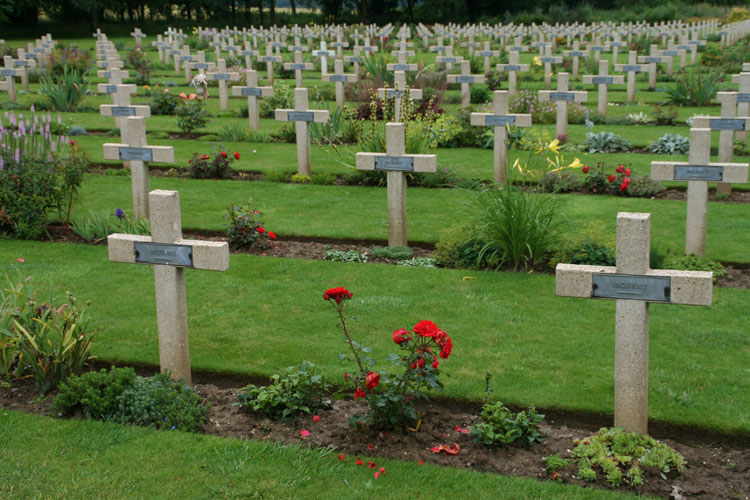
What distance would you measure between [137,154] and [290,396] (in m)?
5.14

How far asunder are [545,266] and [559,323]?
1.51m

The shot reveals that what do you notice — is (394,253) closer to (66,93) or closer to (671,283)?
(671,283)

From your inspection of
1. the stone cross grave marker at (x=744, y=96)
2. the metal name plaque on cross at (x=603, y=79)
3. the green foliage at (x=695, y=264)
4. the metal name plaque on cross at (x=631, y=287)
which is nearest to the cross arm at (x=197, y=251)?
the metal name plaque on cross at (x=631, y=287)

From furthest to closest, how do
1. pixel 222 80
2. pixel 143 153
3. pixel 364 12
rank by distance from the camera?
pixel 364 12
pixel 222 80
pixel 143 153

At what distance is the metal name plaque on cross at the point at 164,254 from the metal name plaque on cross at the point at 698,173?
4.80m

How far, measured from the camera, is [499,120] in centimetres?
1123

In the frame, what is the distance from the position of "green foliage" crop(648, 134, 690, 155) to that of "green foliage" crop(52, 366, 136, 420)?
1138 centimetres

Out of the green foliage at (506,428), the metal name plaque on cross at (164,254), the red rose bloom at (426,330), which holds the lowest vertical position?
the green foliage at (506,428)

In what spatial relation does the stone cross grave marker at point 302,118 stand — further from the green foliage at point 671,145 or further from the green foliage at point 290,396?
the green foliage at point 290,396

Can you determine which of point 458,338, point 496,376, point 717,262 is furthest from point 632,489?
point 717,262

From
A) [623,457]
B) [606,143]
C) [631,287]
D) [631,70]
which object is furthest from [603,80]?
[623,457]

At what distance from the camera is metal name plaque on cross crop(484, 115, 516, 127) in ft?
36.7

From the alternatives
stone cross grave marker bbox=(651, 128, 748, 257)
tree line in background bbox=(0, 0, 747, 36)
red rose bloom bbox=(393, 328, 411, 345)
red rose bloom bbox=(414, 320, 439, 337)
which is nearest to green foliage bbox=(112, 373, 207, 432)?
red rose bloom bbox=(393, 328, 411, 345)

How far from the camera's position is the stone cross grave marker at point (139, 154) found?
29.9 ft
